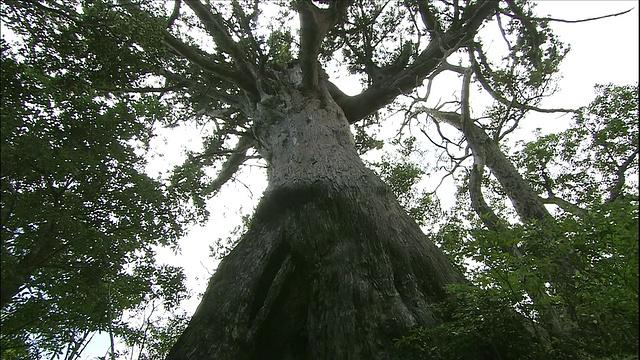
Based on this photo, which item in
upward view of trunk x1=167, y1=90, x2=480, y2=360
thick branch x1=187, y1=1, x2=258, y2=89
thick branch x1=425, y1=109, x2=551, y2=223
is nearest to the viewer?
upward view of trunk x1=167, y1=90, x2=480, y2=360

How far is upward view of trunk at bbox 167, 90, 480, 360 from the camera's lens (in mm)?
2172

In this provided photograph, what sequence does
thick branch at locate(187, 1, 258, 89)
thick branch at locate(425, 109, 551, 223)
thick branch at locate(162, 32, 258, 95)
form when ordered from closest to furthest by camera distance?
thick branch at locate(425, 109, 551, 223), thick branch at locate(162, 32, 258, 95), thick branch at locate(187, 1, 258, 89)

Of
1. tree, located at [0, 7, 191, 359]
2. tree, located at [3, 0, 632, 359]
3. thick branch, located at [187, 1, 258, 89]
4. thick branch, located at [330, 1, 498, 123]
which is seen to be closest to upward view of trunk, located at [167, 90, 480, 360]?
tree, located at [3, 0, 632, 359]

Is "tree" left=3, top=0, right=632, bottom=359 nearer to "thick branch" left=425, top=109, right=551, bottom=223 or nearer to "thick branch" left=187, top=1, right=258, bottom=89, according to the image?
"thick branch" left=187, top=1, right=258, bottom=89

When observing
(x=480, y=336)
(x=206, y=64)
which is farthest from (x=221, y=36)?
(x=480, y=336)

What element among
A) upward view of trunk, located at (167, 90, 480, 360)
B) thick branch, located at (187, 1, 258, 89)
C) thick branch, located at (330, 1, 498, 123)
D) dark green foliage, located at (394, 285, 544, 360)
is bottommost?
dark green foliage, located at (394, 285, 544, 360)

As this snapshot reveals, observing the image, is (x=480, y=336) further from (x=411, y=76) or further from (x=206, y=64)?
(x=411, y=76)

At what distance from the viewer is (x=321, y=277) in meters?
2.53

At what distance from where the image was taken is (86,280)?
2.94 metres

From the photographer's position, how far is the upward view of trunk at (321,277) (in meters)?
2.17

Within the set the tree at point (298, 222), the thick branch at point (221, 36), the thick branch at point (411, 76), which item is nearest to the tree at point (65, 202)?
the tree at point (298, 222)

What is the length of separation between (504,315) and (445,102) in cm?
478

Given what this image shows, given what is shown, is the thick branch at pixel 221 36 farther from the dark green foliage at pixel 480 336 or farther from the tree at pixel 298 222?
the dark green foliage at pixel 480 336

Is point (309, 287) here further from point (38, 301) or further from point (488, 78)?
point (488, 78)
